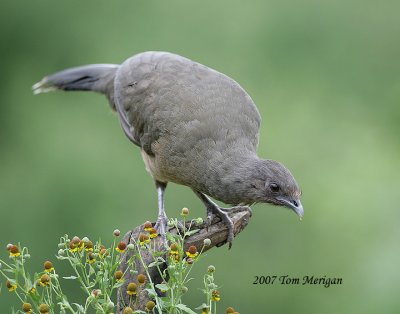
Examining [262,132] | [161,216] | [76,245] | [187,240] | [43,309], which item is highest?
[76,245]

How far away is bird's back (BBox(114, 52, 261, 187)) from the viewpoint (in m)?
4.88

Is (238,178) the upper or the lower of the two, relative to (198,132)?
lower

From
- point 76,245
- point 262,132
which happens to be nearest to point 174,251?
point 76,245

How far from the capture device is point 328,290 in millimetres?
8180

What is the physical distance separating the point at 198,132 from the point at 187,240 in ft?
2.36

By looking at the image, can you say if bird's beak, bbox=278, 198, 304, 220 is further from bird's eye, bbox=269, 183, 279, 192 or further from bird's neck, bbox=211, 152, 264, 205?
bird's neck, bbox=211, 152, 264, 205

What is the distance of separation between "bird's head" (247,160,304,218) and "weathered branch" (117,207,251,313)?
1.24ft

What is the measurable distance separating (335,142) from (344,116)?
0.57 meters

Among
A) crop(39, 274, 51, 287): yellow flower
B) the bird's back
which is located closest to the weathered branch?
the bird's back

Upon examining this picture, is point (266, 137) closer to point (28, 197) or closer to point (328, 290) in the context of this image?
point (328, 290)

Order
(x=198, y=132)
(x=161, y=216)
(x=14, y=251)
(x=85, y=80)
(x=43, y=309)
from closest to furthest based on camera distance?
(x=43, y=309)
(x=14, y=251)
(x=198, y=132)
(x=161, y=216)
(x=85, y=80)

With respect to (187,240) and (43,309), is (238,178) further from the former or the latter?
(43,309)

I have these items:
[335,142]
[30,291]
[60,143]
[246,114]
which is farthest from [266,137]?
[30,291]

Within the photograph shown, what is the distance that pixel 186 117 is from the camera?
16.4 feet
